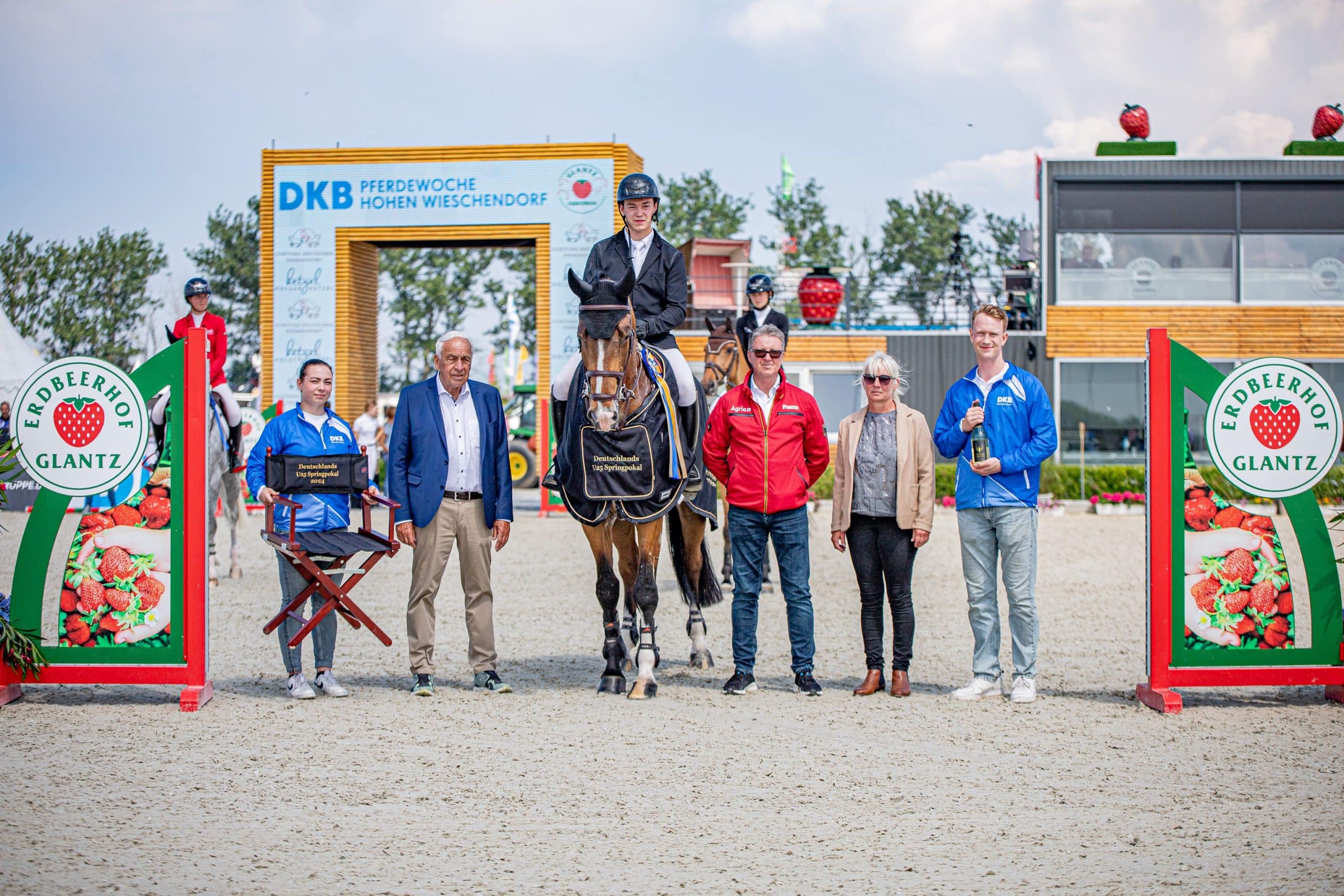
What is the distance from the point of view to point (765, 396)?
7023 millimetres

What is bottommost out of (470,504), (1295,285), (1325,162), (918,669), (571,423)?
(918,669)

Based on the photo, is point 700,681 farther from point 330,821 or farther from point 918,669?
point 330,821

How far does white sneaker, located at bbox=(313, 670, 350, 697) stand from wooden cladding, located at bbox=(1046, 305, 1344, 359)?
68.0ft

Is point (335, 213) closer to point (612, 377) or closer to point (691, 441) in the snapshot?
point (691, 441)

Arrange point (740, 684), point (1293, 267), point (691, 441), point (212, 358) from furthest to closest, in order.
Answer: point (1293, 267) < point (212, 358) < point (691, 441) < point (740, 684)

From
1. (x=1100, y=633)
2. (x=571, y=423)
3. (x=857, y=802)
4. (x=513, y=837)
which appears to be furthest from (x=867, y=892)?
(x=1100, y=633)

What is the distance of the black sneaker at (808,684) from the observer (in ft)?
22.6

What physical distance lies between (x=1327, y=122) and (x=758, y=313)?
837 inches

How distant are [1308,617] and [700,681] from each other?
5.48 meters

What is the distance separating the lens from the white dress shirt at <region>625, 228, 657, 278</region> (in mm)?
7137

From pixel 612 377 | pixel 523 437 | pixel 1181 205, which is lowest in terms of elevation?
pixel 523 437

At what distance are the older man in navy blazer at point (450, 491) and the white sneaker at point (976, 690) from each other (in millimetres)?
2616

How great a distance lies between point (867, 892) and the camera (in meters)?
3.74

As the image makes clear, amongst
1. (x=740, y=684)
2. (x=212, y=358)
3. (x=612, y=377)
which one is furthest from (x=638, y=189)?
(x=212, y=358)
